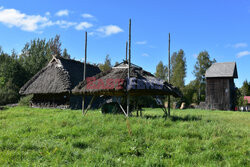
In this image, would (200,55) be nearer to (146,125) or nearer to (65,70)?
(65,70)

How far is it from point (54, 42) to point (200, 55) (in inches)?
1256

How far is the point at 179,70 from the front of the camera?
1812 inches

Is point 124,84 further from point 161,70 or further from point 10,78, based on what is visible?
point 161,70

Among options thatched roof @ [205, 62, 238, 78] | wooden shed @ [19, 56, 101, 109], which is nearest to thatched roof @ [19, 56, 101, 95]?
wooden shed @ [19, 56, 101, 109]

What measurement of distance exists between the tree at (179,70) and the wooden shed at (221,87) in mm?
6771

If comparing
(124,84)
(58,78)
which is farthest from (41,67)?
(124,84)

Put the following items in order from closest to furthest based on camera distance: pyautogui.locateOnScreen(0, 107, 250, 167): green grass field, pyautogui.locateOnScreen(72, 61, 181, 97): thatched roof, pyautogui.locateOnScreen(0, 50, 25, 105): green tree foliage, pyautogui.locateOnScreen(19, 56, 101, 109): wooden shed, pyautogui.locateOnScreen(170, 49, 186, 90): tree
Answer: pyautogui.locateOnScreen(0, 107, 250, 167): green grass field, pyautogui.locateOnScreen(72, 61, 181, 97): thatched roof, pyautogui.locateOnScreen(19, 56, 101, 109): wooden shed, pyautogui.locateOnScreen(0, 50, 25, 105): green tree foliage, pyautogui.locateOnScreen(170, 49, 186, 90): tree

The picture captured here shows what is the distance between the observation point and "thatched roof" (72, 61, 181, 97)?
33.9ft

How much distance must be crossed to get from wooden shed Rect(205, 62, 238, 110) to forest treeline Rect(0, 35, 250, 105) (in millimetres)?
2977

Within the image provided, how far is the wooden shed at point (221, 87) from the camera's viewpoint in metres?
36.3

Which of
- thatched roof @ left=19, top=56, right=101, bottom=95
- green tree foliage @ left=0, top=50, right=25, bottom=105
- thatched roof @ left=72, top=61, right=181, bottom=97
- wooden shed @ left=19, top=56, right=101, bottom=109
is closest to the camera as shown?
thatched roof @ left=72, top=61, right=181, bottom=97

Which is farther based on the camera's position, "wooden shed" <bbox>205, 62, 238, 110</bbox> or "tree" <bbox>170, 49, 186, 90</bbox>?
"tree" <bbox>170, 49, 186, 90</bbox>

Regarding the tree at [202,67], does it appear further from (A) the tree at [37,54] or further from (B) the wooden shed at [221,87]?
(A) the tree at [37,54]

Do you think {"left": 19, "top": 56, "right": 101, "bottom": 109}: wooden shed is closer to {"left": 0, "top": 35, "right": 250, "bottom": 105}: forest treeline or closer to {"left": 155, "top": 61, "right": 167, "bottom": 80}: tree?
{"left": 0, "top": 35, "right": 250, "bottom": 105}: forest treeline
